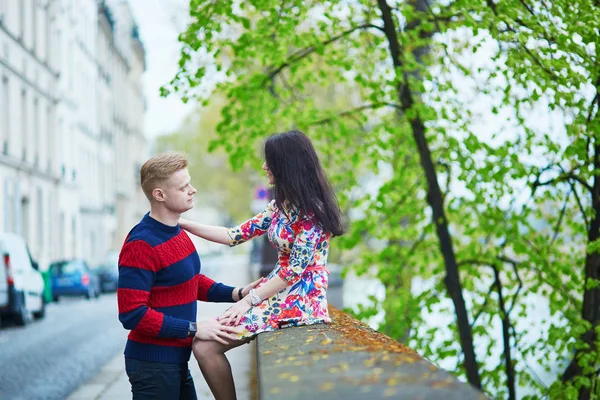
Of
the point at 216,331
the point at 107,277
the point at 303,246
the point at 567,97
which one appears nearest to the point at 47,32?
the point at 107,277

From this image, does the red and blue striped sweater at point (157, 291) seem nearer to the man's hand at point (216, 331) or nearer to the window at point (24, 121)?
the man's hand at point (216, 331)

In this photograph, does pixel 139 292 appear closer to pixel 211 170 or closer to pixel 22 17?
pixel 22 17

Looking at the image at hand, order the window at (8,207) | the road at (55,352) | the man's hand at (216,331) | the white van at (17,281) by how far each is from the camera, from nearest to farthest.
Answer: the man's hand at (216,331) → the road at (55,352) → the white van at (17,281) → the window at (8,207)

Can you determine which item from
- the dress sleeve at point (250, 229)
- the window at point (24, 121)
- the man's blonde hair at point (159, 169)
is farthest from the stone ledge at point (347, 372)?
the window at point (24, 121)

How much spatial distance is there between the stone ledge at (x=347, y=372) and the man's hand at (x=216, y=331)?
0.26 metres

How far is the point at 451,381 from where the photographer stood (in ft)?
9.11

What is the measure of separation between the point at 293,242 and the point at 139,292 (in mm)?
975

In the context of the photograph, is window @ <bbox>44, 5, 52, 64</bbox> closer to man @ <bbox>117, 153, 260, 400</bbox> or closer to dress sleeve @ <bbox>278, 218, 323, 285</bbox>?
dress sleeve @ <bbox>278, 218, 323, 285</bbox>

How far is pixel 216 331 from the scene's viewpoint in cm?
455

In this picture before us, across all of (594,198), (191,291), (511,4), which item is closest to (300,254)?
(191,291)

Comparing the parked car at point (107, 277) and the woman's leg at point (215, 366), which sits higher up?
the parked car at point (107, 277)

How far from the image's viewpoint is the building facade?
37.1 meters

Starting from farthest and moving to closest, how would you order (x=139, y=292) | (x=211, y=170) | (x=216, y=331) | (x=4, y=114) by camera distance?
(x=211, y=170) < (x=4, y=114) < (x=216, y=331) < (x=139, y=292)

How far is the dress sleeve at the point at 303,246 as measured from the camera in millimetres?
4773
